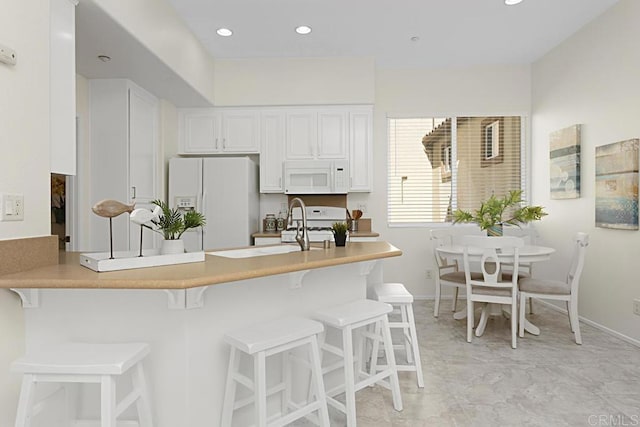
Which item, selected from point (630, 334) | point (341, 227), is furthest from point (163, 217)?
point (630, 334)

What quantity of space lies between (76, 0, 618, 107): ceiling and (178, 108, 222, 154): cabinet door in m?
0.18

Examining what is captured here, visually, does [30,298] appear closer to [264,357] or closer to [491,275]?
[264,357]

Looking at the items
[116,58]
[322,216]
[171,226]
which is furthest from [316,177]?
[171,226]

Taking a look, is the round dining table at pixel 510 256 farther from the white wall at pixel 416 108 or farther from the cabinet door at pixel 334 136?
the cabinet door at pixel 334 136

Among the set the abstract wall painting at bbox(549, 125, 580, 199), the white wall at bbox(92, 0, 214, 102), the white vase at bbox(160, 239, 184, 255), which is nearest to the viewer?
the white vase at bbox(160, 239, 184, 255)

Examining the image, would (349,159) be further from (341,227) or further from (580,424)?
(580,424)

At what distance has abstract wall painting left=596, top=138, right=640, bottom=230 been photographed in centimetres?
322

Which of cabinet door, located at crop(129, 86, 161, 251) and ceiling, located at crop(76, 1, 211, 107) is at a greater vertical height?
ceiling, located at crop(76, 1, 211, 107)

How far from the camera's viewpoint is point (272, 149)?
465 centimetres

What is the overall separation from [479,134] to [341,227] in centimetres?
326

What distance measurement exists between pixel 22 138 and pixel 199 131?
299 centimetres

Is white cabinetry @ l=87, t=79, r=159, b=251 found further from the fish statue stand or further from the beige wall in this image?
the fish statue stand

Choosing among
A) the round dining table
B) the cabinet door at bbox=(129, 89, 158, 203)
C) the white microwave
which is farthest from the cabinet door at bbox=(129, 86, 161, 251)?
the round dining table

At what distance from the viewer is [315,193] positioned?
180 inches
